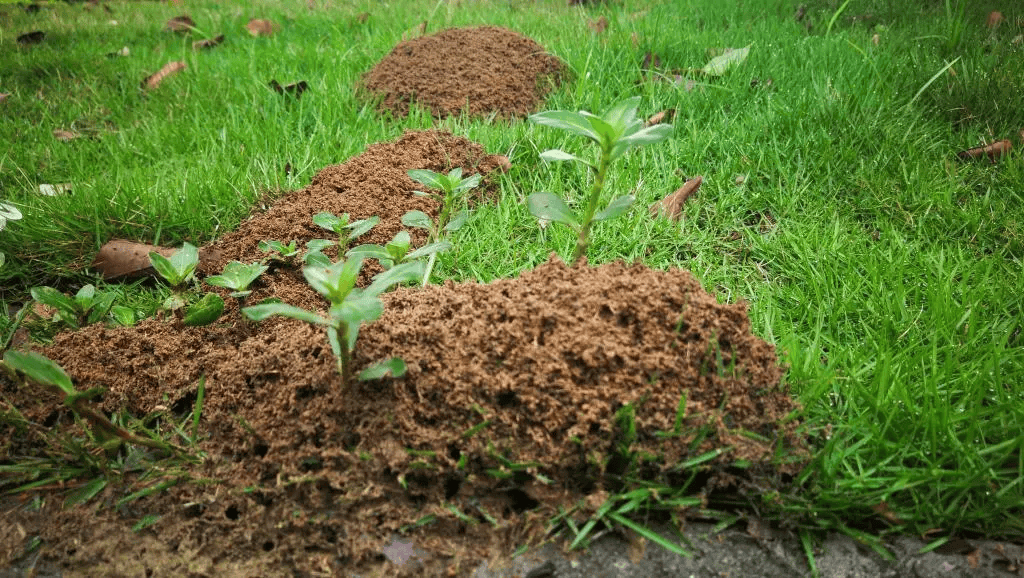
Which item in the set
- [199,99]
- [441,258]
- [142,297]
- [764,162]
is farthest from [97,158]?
[764,162]

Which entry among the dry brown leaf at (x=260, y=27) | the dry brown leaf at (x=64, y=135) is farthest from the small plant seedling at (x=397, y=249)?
the dry brown leaf at (x=260, y=27)

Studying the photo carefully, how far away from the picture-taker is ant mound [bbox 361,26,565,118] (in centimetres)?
323

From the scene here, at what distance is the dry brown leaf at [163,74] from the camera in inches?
146

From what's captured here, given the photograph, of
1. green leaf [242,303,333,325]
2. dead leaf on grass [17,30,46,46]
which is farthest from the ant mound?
dead leaf on grass [17,30,46,46]

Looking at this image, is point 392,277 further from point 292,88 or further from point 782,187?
point 292,88

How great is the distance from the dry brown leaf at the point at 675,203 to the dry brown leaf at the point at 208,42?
3606mm

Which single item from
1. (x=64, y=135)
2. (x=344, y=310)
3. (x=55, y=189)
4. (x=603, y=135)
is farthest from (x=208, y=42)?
(x=344, y=310)

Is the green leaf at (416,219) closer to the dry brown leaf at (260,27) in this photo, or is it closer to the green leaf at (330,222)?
the green leaf at (330,222)

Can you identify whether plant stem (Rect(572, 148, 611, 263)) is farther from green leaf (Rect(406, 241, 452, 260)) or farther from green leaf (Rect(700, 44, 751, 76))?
green leaf (Rect(700, 44, 751, 76))

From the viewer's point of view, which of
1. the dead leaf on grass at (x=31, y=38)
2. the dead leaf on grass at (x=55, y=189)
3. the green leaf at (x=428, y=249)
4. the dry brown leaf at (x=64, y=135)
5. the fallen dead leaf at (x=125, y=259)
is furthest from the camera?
the dead leaf on grass at (x=31, y=38)

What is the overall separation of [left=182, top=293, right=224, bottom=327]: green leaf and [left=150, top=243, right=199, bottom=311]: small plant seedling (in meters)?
0.11

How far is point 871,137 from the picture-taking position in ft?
8.63

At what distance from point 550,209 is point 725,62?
7.13ft

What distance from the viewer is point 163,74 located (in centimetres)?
380
